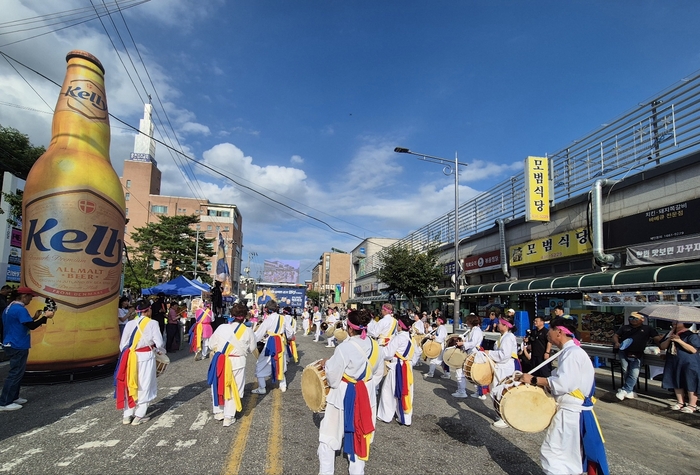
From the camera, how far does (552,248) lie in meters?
16.7

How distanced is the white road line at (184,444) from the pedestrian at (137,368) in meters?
1.07

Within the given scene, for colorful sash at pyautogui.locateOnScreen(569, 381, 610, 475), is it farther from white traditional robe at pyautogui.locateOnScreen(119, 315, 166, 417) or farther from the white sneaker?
white traditional robe at pyautogui.locateOnScreen(119, 315, 166, 417)

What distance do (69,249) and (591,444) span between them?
9.32 metres

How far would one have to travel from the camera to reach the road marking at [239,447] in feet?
13.7

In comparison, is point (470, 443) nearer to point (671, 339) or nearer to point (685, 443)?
point (685, 443)

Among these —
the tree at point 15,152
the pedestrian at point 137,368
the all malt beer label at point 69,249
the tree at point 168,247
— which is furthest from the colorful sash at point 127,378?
the tree at point 168,247

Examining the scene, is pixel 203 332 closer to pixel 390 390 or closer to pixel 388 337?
pixel 388 337

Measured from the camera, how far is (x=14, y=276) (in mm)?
17484

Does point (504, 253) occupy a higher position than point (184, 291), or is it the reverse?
point (504, 253)

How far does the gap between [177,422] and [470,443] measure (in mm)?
3927

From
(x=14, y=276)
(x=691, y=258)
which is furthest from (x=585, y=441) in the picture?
(x=14, y=276)

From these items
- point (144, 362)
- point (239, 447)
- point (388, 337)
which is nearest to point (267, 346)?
point (388, 337)

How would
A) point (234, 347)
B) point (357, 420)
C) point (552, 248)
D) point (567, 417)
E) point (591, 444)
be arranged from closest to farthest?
point (591, 444), point (567, 417), point (357, 420), point (234, 347), point (552, 248)

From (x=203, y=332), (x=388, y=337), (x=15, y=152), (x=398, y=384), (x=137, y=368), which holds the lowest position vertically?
(x=398, y=384)
